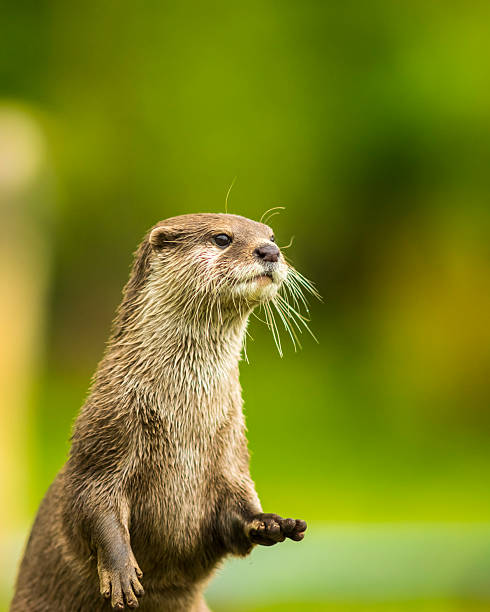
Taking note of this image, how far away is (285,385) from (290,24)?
4.58m

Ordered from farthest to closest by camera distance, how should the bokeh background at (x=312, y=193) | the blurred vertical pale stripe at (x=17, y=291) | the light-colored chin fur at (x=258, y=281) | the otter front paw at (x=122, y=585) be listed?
the bokeh background at (x=312, y=193) < the blurred vertical pale stripe at (x=17, y=291) < the light-colored chin fur at (x=258, y=281) < the otter front paw at (x=122, y=585)

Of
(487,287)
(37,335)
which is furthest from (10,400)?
(487,287)

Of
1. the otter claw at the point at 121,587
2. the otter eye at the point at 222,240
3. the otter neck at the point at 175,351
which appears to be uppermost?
the otter eye at the point at 222,240

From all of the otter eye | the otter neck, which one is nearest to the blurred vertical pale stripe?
the otter neck

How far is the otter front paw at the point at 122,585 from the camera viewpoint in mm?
2127

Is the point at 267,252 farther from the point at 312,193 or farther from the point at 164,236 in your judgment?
the point at 312,193

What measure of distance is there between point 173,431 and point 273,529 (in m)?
0.34

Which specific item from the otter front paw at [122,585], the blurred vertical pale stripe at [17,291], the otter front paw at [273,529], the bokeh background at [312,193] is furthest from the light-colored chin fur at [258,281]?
the bokeh background at [312,193]

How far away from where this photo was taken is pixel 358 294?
12648 mm

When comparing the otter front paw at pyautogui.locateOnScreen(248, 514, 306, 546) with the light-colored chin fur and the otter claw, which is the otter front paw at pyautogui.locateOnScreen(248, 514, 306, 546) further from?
the light-colored chin fur

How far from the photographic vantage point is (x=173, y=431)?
235 cm

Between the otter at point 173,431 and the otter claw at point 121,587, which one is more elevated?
the otter at point 173,431

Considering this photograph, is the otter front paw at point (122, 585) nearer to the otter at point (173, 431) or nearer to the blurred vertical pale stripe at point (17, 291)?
the otter at point (173, 431)

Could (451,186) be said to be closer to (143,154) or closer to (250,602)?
(143,154)
